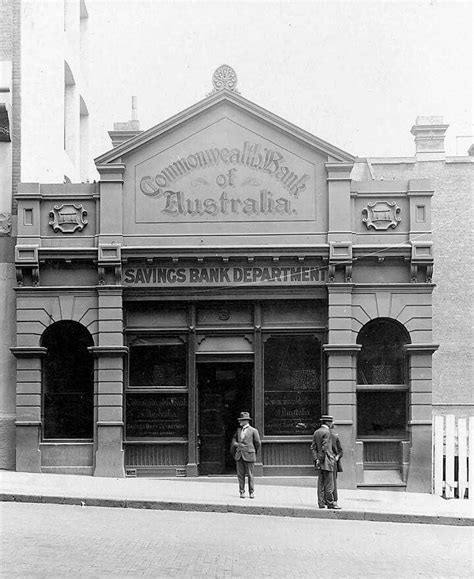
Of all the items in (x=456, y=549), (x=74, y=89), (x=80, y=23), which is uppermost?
(x=80, y=23)

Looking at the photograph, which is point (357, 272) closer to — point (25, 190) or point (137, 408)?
point (137, 408)

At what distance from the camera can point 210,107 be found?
19.3m

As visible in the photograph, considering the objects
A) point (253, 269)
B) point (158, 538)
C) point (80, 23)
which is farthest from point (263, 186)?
point (80, 23)

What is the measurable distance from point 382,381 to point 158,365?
4969 mm

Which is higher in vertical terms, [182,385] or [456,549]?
[182,385]

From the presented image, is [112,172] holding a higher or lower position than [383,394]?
higher

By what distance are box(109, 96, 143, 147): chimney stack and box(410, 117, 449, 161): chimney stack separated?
7989mm

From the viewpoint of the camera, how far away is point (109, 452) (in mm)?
18625

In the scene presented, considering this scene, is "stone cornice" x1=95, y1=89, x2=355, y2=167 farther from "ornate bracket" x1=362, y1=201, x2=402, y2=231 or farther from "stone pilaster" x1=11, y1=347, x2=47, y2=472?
"stone pilaster" x1=11, y1=347, x2=47, y2=472

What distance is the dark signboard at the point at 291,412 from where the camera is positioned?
18969 mm

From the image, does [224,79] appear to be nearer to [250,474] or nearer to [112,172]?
[112,172]

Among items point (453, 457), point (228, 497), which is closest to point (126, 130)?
point (228, 497)

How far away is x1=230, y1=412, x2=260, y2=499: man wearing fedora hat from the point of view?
16.4 meters

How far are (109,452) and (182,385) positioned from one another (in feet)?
6.99
